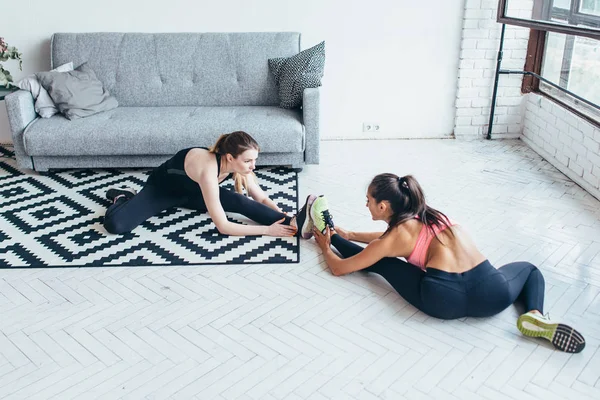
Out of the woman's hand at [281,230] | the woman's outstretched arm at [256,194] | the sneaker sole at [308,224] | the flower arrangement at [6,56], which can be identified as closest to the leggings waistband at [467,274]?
the sneaker sole at [308,224]

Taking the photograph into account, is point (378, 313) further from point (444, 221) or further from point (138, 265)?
point (138, 265)

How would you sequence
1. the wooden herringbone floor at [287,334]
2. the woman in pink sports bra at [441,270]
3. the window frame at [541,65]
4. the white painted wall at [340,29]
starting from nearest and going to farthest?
the wooden herringbone floor at [287,334]
the woman in pink sports bra at [441,270]
the window frame at [541,65]
the white painted wall at [340,29]

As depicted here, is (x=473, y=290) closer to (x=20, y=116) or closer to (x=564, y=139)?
(x=564, y=139)

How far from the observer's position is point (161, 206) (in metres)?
3.61

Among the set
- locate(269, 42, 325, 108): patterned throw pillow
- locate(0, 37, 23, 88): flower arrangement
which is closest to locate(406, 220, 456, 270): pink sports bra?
locate(269, 42, 325, 108): patterned throw pillow

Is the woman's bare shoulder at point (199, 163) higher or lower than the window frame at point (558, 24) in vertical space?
lower

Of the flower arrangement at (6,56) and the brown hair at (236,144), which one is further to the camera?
the flower arrangement at (6,56)

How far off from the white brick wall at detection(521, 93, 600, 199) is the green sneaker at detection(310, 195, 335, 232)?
1.80m

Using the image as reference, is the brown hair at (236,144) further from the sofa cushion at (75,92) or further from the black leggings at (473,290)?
the sofa cushion at (75,92)

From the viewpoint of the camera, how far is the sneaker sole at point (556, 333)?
238cm

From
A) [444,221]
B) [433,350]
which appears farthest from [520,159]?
[433,350]

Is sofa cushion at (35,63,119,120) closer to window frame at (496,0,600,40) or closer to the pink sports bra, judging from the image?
the pink sports bra

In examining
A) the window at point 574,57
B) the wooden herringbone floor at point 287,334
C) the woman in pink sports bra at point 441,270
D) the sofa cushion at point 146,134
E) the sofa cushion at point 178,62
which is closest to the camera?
the wooden herringbone floor at point 287,334

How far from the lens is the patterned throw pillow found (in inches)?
173
